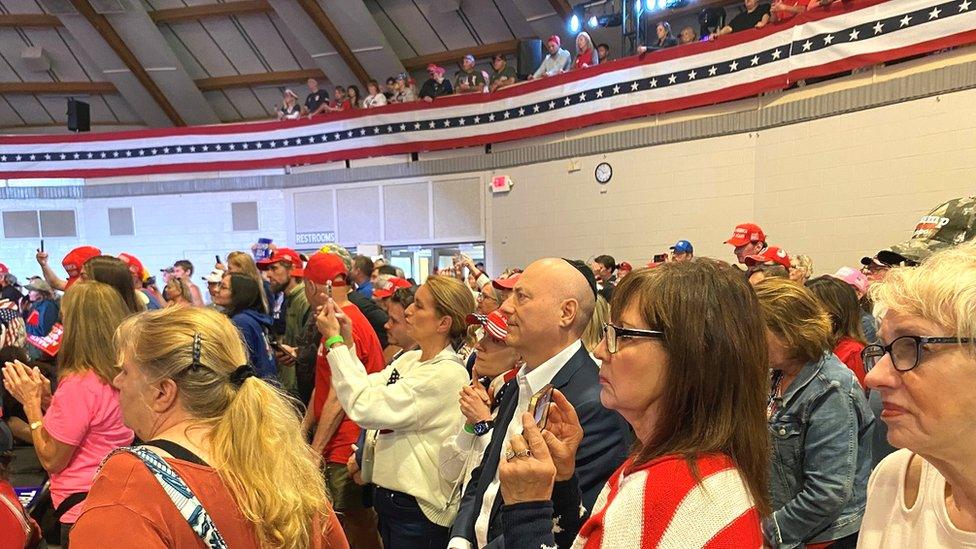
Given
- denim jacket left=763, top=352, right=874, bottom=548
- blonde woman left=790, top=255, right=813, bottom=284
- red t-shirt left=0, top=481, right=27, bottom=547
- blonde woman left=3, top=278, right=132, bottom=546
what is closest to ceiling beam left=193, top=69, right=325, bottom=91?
blonde woman left=790, top=255, right=813, bottom=284

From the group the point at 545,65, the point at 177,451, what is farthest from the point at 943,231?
the point at 545,65

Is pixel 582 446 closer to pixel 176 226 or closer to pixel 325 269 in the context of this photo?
pixel 325 269

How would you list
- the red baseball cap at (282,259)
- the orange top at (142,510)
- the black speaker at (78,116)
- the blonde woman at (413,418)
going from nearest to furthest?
the orange top at (142,510)
the blonde woman at (413,418)
the red baseball cap at (282,259)
the black speaker at (78,116)

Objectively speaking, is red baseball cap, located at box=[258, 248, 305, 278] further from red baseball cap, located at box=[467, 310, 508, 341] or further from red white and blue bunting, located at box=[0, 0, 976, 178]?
red white and blue bunting, located at box=[0, 0, 976, 178]

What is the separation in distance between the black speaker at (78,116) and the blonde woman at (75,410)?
13.2 meters

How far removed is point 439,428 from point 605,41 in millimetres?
9736

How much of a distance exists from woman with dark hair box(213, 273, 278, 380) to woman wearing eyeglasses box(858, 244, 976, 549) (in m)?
3.18

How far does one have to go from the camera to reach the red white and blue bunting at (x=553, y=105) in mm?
5594

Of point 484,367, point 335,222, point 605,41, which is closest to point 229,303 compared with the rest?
point 484,367

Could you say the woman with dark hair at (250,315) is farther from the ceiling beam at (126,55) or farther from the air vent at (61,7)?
the air vent at (61,7)

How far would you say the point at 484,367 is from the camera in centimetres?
241

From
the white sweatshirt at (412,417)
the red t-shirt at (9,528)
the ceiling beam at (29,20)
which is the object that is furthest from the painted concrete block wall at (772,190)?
the ceiling beam at (29,20)

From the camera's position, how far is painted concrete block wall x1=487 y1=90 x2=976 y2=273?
5.52 meters

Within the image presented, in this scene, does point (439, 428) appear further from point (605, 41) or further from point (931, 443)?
point (605, 41)
